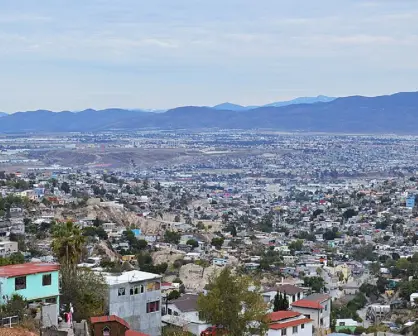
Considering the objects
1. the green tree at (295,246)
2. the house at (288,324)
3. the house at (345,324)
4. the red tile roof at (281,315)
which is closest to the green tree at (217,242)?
the green tree at (295,246)

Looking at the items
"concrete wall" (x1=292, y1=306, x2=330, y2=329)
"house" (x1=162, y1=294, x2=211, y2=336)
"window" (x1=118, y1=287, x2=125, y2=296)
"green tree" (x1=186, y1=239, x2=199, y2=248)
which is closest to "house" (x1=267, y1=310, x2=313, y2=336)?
"house" (x1=162, y1=294, x2=211, y2=336)

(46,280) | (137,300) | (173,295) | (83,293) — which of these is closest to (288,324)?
(137,300)

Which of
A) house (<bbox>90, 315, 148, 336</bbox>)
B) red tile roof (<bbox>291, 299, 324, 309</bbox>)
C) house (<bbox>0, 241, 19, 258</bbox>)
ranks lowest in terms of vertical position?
red tile roof (<bbox>291, 299, 324, 309</bbox>)

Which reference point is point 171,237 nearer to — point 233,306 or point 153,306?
point 153,306

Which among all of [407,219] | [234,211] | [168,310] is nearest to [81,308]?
[168,310]

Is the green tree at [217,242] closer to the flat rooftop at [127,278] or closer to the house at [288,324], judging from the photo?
the house at [288,324]

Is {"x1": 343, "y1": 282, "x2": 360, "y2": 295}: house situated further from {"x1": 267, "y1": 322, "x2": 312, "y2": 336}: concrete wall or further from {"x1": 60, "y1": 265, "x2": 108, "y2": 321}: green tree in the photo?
{"x1": 60, "y1": 265, "x2": 108, "y2": 321}: green tree
